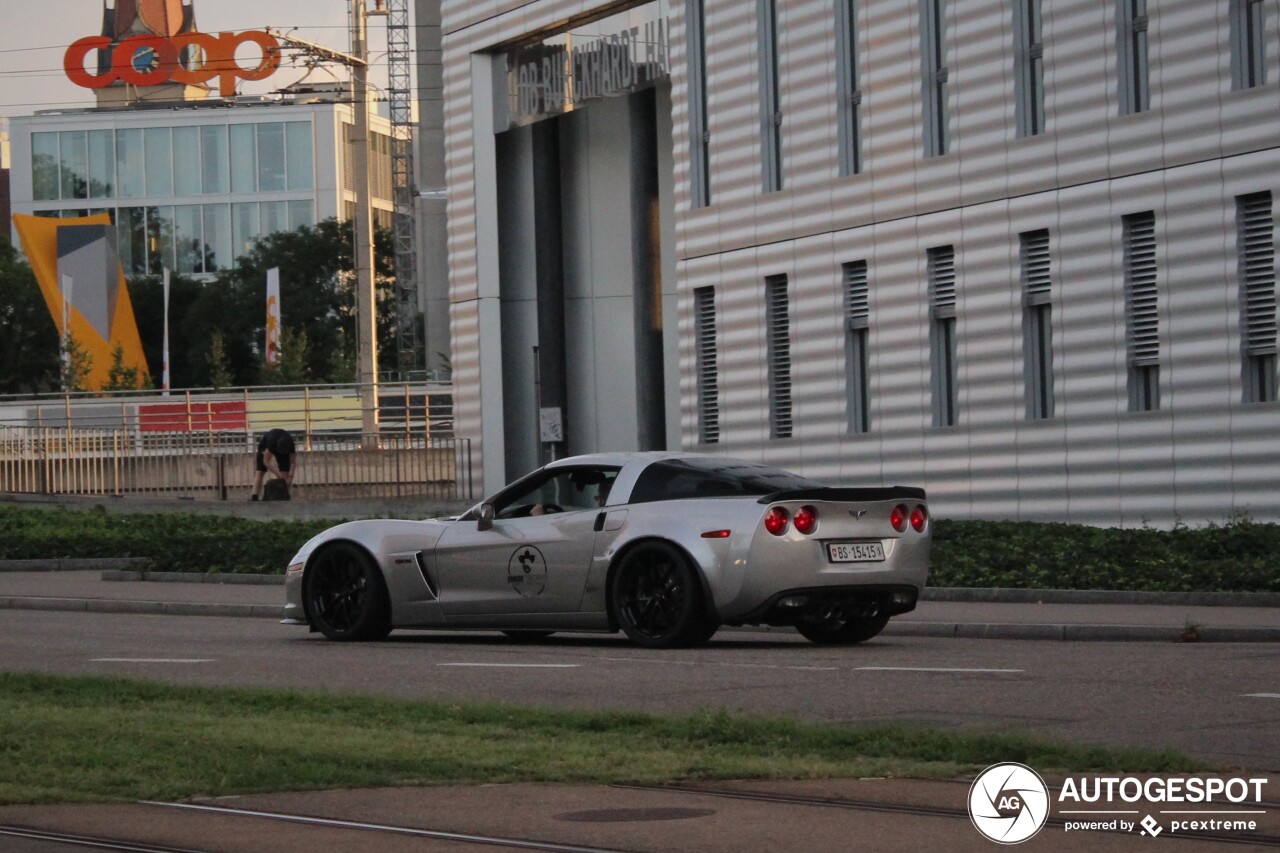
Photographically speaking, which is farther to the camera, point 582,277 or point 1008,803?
point 582,277

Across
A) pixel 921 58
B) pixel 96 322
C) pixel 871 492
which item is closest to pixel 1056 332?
pixel 921 58

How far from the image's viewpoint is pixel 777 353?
107ft

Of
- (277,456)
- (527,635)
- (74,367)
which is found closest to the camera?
(527,635)

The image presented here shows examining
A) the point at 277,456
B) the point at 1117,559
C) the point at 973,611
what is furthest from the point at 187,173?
the point at 973,611

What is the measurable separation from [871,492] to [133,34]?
104 meters

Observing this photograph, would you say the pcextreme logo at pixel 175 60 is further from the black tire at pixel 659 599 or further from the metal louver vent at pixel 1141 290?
the black tire at pixel 659 599

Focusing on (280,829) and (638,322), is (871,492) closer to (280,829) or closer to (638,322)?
(280,829)

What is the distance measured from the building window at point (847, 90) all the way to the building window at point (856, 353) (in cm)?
148

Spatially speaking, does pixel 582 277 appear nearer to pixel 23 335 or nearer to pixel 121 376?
pixel 121 376

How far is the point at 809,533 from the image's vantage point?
1444 cm

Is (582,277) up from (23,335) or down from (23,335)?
down

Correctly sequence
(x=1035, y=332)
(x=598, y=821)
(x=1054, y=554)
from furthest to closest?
(x=1035, y=332)
(x=1054, y=554)
(x=598, y=821)

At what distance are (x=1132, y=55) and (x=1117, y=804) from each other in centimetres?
1976

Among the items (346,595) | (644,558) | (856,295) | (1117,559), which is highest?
(856,295)
